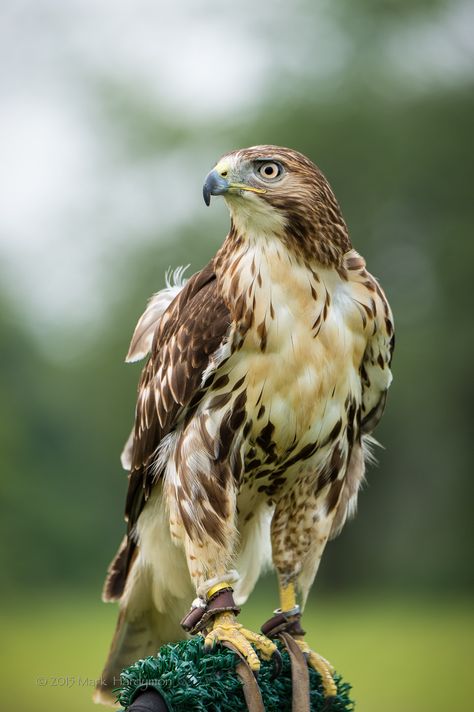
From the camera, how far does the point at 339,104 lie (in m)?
20.8

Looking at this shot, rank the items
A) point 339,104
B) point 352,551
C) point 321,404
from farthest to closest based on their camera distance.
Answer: point 339,104 → point 352,551 → point 321,404

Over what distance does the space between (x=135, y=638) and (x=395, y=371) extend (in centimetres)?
1358

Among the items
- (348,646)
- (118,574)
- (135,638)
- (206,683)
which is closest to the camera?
(206,683)

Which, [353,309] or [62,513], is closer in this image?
[353,309]

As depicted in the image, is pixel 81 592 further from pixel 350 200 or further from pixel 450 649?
pixel 350 200

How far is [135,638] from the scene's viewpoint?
4.28m

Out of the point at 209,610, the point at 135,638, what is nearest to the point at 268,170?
the point at 209,610

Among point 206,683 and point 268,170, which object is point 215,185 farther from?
point 206,683

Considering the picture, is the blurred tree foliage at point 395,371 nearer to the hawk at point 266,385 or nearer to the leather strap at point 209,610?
the hawk at point 266,385

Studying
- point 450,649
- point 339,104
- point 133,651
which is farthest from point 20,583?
point 133,651

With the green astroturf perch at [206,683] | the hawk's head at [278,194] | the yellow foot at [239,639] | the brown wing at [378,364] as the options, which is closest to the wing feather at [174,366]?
the hawk's head at [278,194]

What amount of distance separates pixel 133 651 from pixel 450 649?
15.2m

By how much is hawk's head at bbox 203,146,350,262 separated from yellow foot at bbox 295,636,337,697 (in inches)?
55.1

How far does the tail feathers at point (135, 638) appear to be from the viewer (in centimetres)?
423
